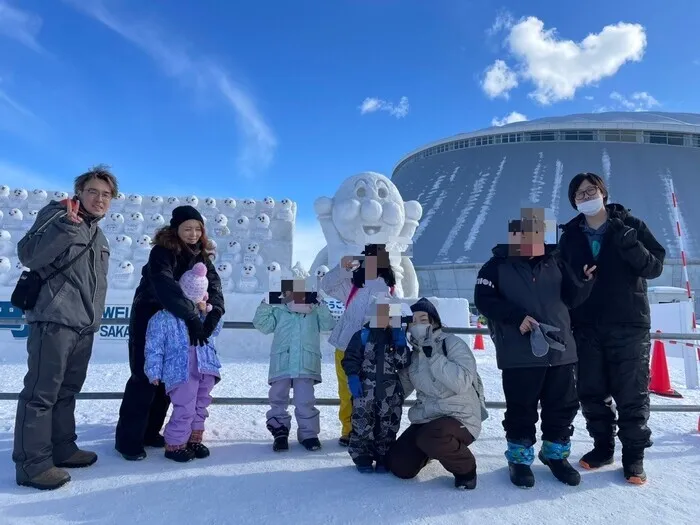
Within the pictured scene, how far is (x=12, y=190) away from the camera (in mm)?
9375

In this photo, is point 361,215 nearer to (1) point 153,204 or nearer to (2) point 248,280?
(2) point 248,280

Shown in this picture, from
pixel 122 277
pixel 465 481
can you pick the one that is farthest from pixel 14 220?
pixel 465 481

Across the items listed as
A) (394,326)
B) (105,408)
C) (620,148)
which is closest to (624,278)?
(394,326)

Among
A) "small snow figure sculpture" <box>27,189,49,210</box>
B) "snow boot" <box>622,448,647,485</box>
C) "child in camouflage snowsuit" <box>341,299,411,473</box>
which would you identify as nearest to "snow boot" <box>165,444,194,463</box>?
"child in camouflage snowsuit" <box>341,299,411,473</box>

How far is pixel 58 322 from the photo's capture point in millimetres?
2211

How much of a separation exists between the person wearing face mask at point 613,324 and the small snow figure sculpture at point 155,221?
8.60 metres

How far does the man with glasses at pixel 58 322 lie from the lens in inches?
85.0

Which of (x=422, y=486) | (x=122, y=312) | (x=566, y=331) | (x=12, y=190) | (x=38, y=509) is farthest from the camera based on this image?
(x=12, y=190)

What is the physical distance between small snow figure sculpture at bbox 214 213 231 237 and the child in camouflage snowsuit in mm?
7416

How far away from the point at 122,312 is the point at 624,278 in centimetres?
654

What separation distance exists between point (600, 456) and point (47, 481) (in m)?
2.71

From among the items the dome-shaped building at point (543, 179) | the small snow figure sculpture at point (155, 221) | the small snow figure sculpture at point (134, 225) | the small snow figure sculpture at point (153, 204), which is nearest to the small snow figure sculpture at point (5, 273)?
the small snow figure sculpture at point (134, 225)

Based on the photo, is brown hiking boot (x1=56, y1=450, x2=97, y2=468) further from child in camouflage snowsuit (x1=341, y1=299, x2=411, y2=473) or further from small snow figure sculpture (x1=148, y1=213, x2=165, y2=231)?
small snow figure sculpture (x1=148, y1=213, x2=165, y2=231)

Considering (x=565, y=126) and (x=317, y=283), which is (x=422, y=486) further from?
(x=565, y=126)
